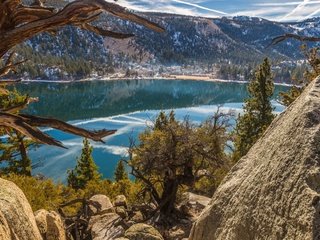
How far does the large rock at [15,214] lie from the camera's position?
717cm

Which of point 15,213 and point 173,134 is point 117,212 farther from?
point 15,213

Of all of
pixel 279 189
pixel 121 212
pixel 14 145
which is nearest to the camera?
pixel 279 189

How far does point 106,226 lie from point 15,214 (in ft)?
38.4

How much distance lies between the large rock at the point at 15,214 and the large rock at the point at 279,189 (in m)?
3.48

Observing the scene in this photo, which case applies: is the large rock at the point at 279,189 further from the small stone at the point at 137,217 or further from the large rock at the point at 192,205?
the large rock at the point at 192,205

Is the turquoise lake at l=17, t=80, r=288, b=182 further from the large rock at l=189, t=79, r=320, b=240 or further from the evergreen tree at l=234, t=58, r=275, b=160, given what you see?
the large rock at l=189, t=79, r=320, b=240

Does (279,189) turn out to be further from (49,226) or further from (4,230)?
(49,226)

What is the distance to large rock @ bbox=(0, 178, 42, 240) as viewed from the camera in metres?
7.17

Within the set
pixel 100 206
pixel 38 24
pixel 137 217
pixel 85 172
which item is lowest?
pixel 85 172

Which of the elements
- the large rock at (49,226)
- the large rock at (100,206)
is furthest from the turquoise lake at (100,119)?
the large rock at (49,226)

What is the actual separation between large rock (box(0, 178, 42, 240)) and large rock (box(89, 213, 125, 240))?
8.81m

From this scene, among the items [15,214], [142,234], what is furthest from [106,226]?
[15,214]

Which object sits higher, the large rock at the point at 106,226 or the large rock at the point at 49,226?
the large rock at the point at 49,226

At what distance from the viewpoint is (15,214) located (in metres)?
7.49
